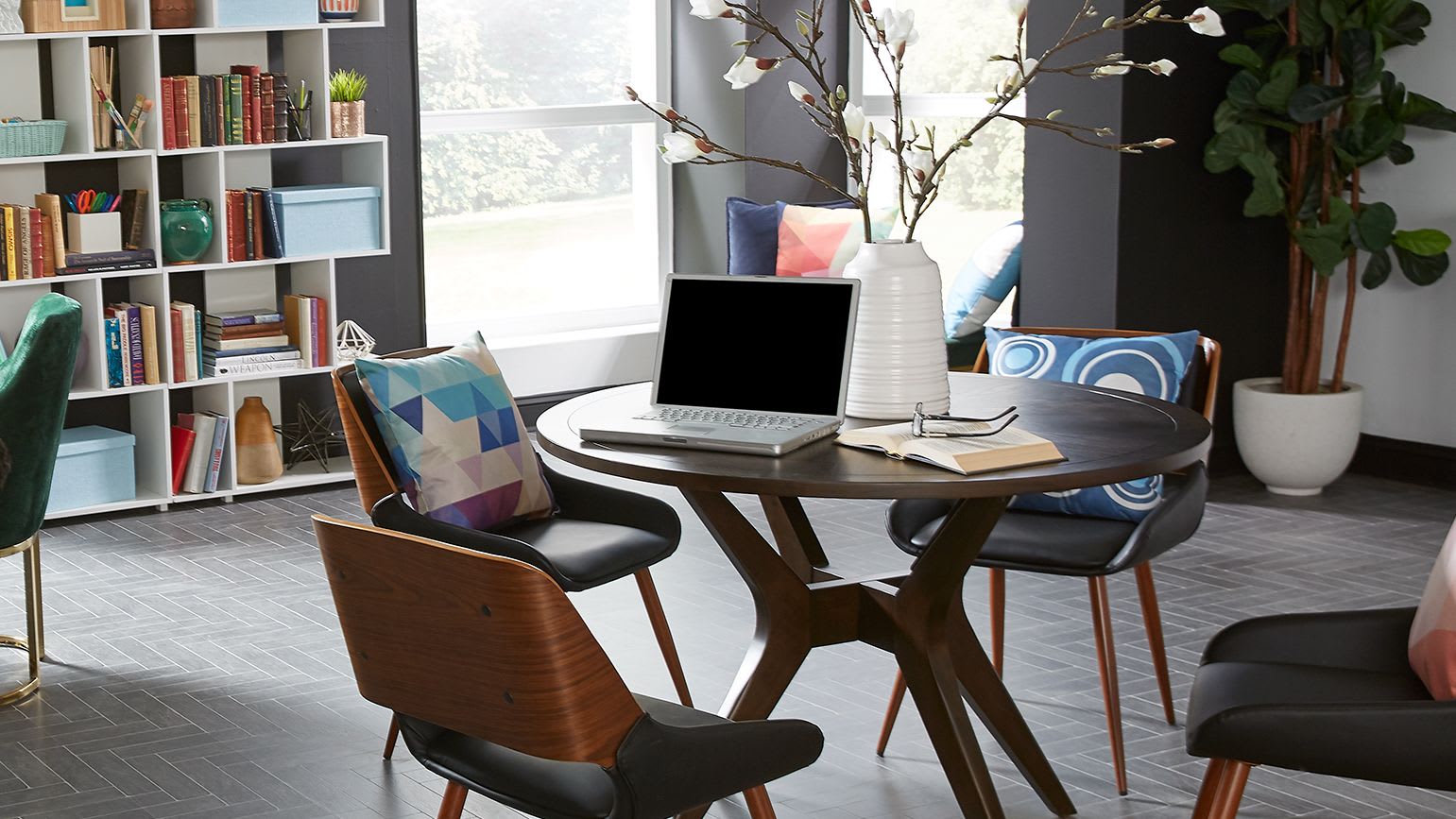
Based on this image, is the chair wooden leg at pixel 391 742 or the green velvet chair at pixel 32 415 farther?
the green velvet chair at pixel 32 415

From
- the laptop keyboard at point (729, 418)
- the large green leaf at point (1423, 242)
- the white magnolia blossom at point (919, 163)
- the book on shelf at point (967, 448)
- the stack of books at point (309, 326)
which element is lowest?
the stack of books at point (309, 326)

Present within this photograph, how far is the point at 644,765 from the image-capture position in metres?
2.45

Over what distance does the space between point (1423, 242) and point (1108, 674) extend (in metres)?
3.18

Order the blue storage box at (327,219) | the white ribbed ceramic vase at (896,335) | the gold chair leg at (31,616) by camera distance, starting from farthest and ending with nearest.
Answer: the blue storage box at (327,219) < the gold chair leg at (31,616) < the white ribbed ceramic vase at (896,335)

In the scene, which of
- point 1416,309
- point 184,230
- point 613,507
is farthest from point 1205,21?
point 184,230

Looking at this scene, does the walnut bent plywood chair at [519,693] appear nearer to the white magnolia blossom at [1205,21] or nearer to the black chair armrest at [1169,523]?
the black chair armrest at [1169,523]

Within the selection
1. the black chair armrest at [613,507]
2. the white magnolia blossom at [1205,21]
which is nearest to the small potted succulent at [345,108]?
the black chair armrest at [613,507]

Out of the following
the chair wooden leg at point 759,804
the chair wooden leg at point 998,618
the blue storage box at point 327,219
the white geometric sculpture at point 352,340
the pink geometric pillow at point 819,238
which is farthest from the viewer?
the pink geometric pillow at point 819,238

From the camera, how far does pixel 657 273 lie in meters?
8.55

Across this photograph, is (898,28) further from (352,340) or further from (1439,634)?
(352,340)

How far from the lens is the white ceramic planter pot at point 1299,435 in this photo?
6.40m

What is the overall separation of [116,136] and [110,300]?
0.64 m

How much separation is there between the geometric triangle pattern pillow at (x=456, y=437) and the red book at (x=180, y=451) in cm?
267

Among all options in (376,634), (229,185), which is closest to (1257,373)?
(229,185)
